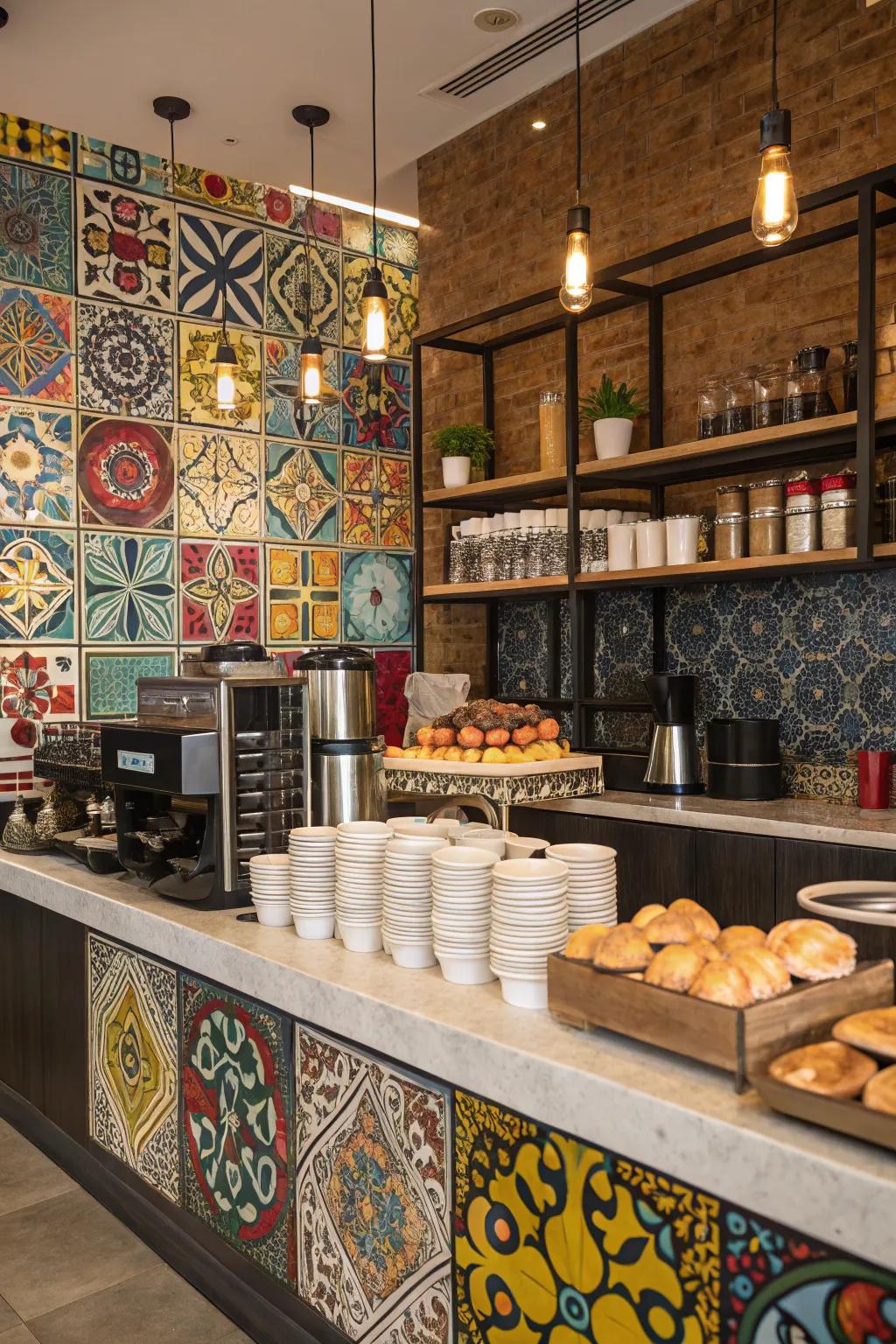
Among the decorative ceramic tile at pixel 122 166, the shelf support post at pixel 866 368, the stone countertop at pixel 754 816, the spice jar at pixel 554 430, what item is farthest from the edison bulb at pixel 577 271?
the decorative ceramic tile at pixel 122 166

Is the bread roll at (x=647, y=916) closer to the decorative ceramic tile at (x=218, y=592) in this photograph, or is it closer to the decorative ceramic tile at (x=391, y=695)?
the decorative ceramic tile at (x=218, y=592)

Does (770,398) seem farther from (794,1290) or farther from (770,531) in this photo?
(794,1290)

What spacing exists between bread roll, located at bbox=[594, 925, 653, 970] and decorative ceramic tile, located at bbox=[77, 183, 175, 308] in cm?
424

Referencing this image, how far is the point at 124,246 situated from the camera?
16.5 ft

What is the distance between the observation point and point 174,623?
5.20m

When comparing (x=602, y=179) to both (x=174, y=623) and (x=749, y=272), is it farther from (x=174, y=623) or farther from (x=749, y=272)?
A: (x=174, y=623)

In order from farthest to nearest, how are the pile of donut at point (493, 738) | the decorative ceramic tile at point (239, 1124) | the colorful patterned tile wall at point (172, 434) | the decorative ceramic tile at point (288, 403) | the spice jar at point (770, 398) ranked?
the decorative ceramic tile at point (288, 403) < the colorful patterned tile wall at point (172, 434) < the pile of donut at point (493, 738) < the spice jar at point (770, 398) < the decorative ceramic tile at point (239, 1124)

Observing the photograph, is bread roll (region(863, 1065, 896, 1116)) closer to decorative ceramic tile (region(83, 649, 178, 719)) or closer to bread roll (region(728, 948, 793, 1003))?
bread roll (region(728, 948, 793, 1003))

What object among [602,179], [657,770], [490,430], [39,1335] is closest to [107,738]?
[39,1335]

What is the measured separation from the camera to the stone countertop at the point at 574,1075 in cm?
127

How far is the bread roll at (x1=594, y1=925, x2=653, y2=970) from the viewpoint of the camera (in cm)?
165

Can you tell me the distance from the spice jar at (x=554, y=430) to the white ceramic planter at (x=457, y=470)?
546 mm

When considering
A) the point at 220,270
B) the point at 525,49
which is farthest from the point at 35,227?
the point at 525,49

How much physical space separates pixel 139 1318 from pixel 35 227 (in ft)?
13.8
